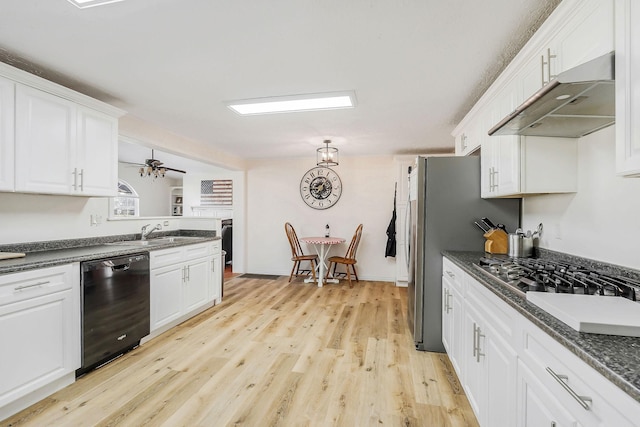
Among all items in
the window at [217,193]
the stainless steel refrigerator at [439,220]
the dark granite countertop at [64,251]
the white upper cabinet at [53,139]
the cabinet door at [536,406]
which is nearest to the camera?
the cabinet door at [536,406]

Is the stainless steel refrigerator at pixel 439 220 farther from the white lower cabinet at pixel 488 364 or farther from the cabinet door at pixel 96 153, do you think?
the cabinet door at pixel 96 153

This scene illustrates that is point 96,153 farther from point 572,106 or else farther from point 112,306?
point 572,106

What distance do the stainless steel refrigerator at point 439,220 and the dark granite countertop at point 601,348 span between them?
146cm

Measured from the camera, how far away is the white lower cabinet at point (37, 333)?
1.72 meters

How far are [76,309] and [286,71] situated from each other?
7.52ft

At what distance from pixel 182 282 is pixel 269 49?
2.51m

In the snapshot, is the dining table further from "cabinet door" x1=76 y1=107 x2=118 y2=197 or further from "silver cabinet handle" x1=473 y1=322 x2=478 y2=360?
"silver cabinet handle" x1=473 y1=322 x2=478 y2=360

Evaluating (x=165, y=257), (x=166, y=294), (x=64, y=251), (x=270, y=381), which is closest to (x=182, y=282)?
(x=166, y=294)

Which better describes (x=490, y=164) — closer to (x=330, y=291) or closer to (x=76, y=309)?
(x=330, y=291)

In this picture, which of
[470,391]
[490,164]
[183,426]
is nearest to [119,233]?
[183,426]

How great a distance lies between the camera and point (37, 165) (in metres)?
2.15

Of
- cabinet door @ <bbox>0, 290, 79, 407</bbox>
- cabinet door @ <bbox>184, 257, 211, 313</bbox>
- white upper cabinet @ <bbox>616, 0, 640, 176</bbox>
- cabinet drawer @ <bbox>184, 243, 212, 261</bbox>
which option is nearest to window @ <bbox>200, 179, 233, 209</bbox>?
cabinet drawer @ <bbox>184, 243, 212, 261</bbox>

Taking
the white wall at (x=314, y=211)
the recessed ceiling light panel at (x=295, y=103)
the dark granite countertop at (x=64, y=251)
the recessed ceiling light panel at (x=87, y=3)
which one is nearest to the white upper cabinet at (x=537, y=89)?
the recessed ceiling light panel at (x=295, y=103)

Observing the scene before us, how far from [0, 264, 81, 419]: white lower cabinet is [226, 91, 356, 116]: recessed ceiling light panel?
1924mm
